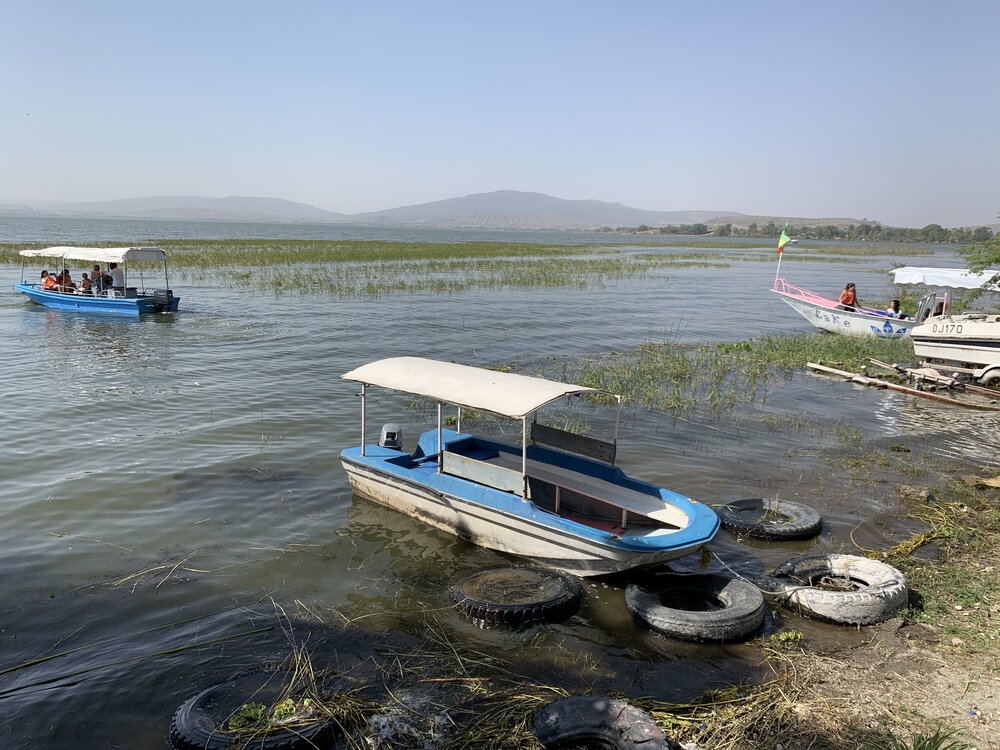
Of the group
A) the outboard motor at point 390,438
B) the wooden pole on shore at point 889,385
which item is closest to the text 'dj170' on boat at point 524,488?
the outboard motor at point 390,438

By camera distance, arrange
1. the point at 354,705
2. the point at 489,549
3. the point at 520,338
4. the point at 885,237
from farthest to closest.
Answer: the point at 885,237 → the point at 520,338 → the point at 489,549 → the point at 354,705

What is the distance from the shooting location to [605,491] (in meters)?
9.86

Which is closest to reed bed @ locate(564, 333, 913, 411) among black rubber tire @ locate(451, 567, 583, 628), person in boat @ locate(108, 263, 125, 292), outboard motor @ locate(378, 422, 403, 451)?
outboard motor @ locate(378, 422, 403, 451)

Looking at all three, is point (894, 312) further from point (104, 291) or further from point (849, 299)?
point (104, 291)

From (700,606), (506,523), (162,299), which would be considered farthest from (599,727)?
(162,299)

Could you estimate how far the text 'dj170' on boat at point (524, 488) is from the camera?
8.49 metres

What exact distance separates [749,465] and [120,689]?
1116 cm

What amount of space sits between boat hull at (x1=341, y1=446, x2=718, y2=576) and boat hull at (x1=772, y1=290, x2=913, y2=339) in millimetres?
20209

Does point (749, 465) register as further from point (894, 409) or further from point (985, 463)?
point (894, 409)

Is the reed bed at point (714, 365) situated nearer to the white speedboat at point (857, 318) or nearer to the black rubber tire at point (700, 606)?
the white speedboat at point (857, 318)

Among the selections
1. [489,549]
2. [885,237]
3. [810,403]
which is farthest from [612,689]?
[885,237]

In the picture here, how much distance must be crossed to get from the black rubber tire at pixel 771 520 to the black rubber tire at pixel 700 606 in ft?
4.95

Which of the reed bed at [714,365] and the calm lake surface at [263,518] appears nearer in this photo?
the calm lake surface at [263,518]

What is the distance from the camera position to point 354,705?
241 inches
